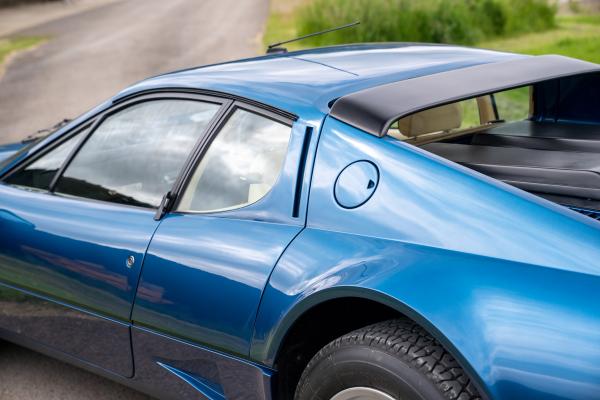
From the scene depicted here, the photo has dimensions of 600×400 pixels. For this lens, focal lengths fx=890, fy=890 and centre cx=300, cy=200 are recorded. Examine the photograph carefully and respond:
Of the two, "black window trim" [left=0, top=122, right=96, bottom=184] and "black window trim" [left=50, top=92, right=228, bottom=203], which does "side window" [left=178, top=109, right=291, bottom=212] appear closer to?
"black window trim" [left=50, top=92, right=228, bottom=203]

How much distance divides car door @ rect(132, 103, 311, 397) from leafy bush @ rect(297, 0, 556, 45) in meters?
14.0

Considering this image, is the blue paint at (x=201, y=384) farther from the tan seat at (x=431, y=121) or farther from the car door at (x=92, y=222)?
the tan seat at (x=431, y=121)

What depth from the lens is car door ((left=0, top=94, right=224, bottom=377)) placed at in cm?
331

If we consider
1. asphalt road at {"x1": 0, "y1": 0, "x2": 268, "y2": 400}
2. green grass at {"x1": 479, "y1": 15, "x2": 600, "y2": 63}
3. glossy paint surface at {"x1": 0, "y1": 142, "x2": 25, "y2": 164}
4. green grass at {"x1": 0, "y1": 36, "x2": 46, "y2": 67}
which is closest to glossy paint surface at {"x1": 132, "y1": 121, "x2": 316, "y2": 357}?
asphalt road at {"x1": 0, "y1": 0, "x2": 268, "y2": 400}

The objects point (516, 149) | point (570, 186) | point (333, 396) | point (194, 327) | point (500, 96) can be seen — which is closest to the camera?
point (333, 396)

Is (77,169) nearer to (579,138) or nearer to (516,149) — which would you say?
(516,149)

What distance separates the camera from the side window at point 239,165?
3.03 m

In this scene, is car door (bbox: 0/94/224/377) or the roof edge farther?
car door (bbox: 0/94/224/377)

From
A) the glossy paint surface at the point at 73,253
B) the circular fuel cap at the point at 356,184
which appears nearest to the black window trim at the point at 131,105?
the glossy paint surface at the point at 73,253

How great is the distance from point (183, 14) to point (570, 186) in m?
25.9

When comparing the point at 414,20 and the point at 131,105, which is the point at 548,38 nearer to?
the point at 414,20

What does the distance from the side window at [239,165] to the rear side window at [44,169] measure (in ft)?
2.65

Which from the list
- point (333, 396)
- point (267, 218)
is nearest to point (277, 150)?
point (267, 218)

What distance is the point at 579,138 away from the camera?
3.61 m
